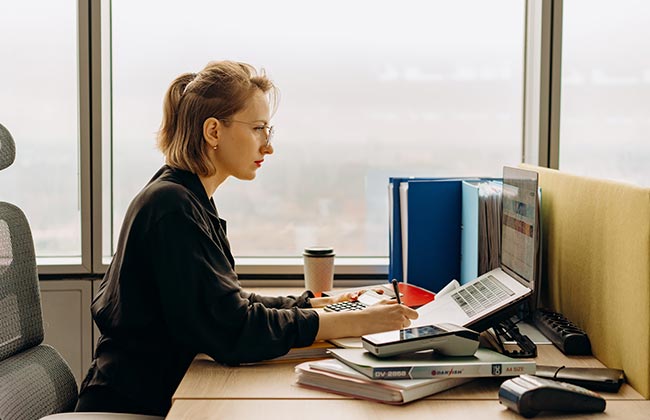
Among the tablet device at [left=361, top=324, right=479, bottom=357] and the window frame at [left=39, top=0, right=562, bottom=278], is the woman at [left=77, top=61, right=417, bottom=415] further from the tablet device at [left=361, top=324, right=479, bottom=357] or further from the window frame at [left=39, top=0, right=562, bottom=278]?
the window frame at [left=39, top=0, right=562, bottom=278]

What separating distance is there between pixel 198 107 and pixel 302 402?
2.59ft

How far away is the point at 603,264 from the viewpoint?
1.74m

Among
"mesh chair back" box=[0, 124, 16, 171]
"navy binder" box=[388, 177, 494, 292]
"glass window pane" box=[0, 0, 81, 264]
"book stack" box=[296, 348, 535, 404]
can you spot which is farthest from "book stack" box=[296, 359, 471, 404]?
"glass window pane" box=[0, 0, 81, 264]

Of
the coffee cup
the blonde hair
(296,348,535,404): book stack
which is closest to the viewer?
(296,348,535,404): book stack

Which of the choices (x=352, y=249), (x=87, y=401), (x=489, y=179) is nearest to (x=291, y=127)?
(x=352, y=249)

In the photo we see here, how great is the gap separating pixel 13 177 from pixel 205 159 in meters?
1.14

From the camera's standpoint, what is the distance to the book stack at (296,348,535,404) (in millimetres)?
1516

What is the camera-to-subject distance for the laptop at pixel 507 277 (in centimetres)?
184

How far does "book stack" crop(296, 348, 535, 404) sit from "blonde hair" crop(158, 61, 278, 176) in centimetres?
60

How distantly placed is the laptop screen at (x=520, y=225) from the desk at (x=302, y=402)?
35 cm

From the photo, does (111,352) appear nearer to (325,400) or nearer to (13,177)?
(325,400)

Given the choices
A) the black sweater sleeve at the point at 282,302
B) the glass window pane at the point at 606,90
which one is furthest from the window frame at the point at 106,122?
the black sweater sleeve at the point at 282,302

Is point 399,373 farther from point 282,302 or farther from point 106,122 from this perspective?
point 106,122

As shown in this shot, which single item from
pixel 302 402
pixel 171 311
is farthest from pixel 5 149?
pixel 302 402
